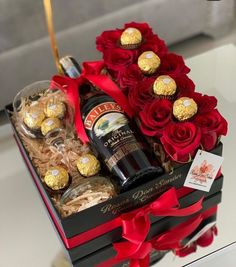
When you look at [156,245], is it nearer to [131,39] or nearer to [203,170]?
[203,170]

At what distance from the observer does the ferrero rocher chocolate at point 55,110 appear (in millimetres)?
989

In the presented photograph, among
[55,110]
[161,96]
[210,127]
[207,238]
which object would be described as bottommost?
[207,238]

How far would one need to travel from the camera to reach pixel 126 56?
1.02 metres

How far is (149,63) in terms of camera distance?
98 centimetres

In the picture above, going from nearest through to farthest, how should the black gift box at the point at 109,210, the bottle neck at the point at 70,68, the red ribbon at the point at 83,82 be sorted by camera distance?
the black gift box at the point at 109,210 < the red ribbon at the point at 83,82 < the bottle neck at the point at 70,68

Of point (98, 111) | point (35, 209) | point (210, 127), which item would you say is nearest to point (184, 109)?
point (210, 127)

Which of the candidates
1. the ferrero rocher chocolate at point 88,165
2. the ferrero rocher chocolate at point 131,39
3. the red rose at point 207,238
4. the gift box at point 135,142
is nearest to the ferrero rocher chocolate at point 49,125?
the gift box at point 135,142

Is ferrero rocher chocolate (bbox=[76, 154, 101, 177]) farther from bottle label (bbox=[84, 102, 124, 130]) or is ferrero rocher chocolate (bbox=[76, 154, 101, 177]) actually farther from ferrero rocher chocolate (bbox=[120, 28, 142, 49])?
ferrero rocher chocolate (bbox=[120, 28, 142, 49])

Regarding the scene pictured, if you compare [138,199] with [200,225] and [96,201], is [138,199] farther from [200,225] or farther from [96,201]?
[200,225]

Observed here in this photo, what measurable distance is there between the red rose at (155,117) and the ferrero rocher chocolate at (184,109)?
0.05ft

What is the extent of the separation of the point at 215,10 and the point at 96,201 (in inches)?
39.5

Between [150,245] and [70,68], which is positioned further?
[70,68]

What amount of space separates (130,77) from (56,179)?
0.25 m

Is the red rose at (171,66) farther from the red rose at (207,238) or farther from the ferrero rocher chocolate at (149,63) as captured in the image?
the red rose at (207,238)
